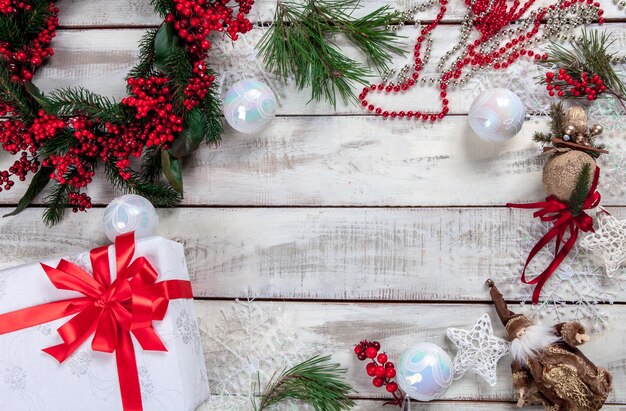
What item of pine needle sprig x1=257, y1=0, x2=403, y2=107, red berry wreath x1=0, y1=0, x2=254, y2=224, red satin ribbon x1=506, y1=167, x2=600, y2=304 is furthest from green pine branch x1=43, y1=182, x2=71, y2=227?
red satin ribbon x1=506, y1=167, x2=600, y2=304

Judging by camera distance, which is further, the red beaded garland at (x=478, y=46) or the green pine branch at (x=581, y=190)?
the red beaded garland at (x=478, y=46)

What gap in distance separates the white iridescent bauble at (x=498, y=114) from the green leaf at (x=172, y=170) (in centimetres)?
63

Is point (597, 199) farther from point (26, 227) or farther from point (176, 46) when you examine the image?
point (26, 227)

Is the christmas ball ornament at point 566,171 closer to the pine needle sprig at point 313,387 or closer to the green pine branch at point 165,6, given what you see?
the pine needle sprig at point 313,387

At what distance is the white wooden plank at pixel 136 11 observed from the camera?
53.1 inches

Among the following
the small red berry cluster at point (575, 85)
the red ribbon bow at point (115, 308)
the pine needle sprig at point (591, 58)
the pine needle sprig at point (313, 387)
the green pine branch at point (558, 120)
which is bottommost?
the pine needle sprig at point (313, 387)

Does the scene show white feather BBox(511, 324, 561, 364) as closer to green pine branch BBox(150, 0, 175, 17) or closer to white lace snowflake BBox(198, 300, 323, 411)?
white lace snowflake BBox(198, 300, 323, 411)

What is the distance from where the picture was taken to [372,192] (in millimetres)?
1350

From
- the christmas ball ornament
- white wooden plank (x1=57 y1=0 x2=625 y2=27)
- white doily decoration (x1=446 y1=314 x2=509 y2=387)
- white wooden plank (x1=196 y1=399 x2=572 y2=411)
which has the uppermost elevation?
white wooden plank (x1=57 y1=0 x2=625 y2=27)

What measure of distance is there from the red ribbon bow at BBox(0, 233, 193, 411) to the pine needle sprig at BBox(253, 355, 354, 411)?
287 millimetres

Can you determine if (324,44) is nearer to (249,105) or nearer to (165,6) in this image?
(249,105)

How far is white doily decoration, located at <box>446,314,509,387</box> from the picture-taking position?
1250 mm

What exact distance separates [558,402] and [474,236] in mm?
370

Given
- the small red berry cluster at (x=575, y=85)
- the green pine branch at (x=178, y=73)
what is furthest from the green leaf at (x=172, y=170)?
the small red berry cluster at (x=575, y=85)
